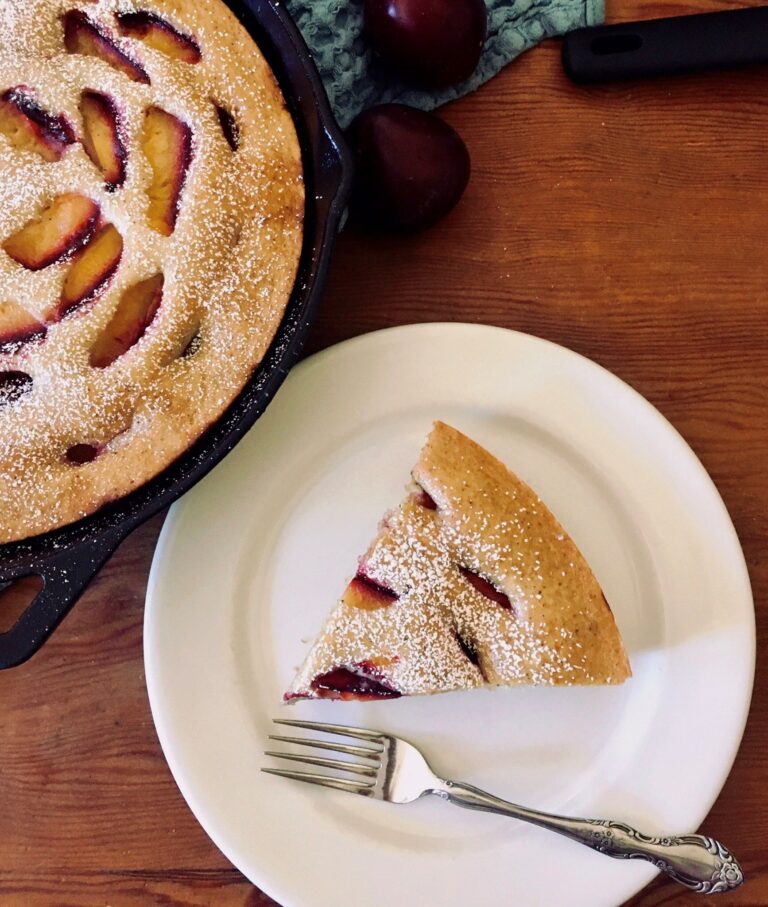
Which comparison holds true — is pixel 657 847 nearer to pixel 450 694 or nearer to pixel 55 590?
pixel 450 694

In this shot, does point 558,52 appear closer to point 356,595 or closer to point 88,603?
point 356,595

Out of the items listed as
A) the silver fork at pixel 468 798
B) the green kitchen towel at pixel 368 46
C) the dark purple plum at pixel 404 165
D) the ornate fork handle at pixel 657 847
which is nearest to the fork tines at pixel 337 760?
the silver fork at pixel 468 798

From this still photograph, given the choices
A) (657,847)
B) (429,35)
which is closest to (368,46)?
(429,35)

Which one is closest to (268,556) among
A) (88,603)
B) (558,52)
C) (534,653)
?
(88,603)

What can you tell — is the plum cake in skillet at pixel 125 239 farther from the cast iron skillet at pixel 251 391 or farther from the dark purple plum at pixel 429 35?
the dark purple plum at pixel 429 35

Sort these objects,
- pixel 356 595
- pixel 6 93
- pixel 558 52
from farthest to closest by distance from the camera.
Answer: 1. pixel 558 52
2. pixel 356 595
3. pixel 6 93

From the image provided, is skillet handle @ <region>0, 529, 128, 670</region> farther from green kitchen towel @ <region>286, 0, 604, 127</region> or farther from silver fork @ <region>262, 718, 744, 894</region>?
green kitchen towel @ <region>286, 0, 604, 127</region>
